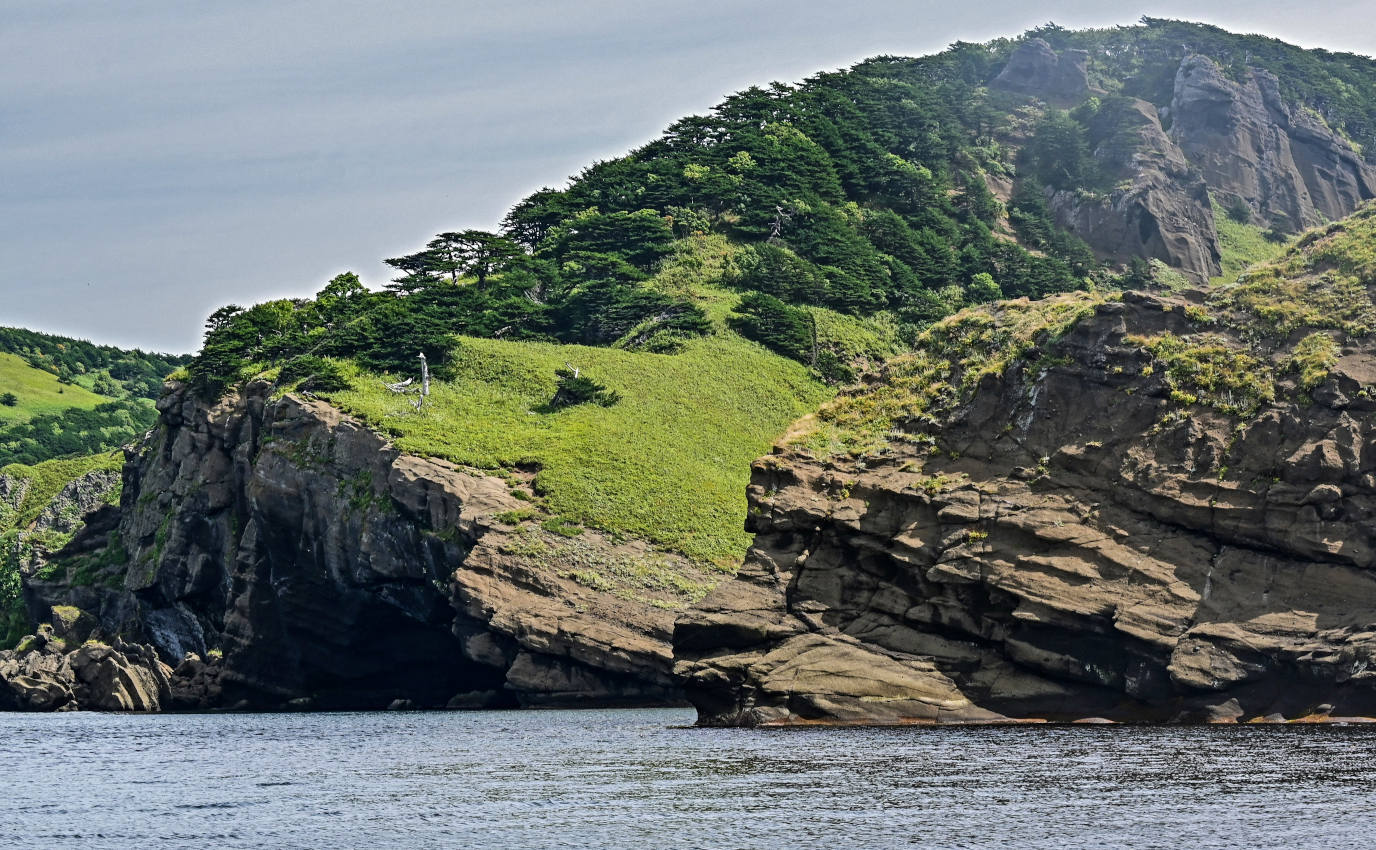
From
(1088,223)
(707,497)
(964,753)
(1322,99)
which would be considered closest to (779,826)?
(964,753)

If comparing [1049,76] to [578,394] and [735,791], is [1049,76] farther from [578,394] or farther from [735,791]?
[735,791]

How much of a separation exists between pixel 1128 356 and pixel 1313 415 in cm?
756

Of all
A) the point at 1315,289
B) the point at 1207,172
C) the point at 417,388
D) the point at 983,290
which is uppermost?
the point at 1207,172

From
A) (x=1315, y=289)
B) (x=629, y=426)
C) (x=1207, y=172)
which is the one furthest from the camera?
(x=1207, y=172)

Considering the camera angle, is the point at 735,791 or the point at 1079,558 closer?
the point at 735,791

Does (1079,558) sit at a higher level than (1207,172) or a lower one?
lower

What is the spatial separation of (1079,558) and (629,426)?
187ft

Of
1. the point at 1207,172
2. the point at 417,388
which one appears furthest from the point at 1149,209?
the point at 417,388

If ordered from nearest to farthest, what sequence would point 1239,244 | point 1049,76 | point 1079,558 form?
1. point 1079,558
2. point 1239,244
3. point 1049,76

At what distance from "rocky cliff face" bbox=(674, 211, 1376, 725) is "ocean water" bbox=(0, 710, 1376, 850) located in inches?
103

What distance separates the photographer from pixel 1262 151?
178m

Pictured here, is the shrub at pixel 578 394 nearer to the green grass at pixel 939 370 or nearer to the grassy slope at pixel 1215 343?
the green grass at pixel 939 370

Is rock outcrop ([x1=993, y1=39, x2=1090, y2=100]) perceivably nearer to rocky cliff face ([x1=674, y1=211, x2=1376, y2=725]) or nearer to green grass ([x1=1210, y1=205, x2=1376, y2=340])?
green grass ([x1=1210, y1=205, x2=1376, y2=340])

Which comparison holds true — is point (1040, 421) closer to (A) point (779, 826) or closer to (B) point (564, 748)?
(B) point (564, 748)
